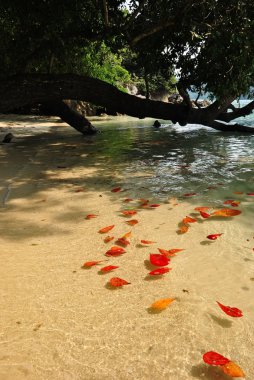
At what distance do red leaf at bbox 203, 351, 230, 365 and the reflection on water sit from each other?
3.31 meters

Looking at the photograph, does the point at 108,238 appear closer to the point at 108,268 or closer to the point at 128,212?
the point at 108,268

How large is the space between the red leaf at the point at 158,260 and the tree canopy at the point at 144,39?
5.90 metres

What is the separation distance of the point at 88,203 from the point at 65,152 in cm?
526

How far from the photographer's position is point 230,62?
7.95 m

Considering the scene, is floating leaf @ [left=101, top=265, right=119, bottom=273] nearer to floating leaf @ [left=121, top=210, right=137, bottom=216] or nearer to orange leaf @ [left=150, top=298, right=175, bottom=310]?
orange leaf @ [left=150, top=298, right=175, bottom=310]

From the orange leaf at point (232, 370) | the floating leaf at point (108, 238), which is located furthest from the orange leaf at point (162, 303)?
the floating leaf at point (108, 238)

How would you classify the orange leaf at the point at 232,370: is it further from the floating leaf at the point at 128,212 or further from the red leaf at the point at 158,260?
the floating leaf at the point at 128,212

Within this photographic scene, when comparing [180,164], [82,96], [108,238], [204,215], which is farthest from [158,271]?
[82,96]

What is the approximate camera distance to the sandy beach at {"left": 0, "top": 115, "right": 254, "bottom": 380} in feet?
6.31

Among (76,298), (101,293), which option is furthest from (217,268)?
(76,298)

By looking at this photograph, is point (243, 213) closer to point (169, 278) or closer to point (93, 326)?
point (169, 278)

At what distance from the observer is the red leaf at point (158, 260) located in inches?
120

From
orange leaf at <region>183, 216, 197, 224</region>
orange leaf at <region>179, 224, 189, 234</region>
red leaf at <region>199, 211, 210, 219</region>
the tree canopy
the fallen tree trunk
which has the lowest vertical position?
orange leaf at <region>179, 224, 189, 234</region>

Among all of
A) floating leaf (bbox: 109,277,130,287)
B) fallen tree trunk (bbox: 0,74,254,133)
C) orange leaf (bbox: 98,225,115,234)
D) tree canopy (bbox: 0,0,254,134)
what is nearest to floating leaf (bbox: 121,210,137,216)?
orange leaf (bbox: 98,225,115,234)
